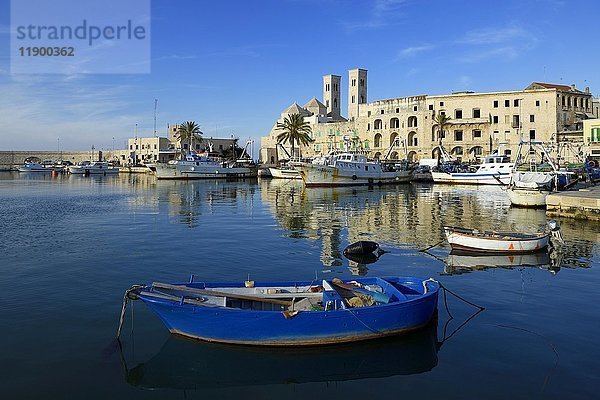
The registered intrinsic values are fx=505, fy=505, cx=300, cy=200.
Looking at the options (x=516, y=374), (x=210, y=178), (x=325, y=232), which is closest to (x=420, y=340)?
(x=516, y=374)

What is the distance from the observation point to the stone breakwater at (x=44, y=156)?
13725 centimetres

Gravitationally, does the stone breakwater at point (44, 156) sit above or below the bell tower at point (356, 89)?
below

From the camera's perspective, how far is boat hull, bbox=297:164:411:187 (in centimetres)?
5628

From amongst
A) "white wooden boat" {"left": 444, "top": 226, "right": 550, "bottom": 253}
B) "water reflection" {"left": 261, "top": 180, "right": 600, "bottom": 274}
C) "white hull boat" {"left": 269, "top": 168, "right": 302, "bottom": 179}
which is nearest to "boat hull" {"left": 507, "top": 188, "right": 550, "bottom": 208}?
"water reflection" {"left": 261, "top": 180, "right": 600, "bottom": 274}

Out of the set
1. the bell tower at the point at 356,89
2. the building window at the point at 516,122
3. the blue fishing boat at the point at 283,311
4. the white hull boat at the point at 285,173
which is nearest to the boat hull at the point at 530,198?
the blue fishing boat at the point at 283,311

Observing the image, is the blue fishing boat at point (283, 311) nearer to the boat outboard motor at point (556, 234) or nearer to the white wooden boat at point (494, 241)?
the white wooden boat at point (494, 241)

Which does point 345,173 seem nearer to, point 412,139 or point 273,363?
point 412,139

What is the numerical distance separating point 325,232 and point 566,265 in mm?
10177

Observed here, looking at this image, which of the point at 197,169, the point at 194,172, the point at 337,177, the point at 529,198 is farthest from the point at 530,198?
the point at 194,172

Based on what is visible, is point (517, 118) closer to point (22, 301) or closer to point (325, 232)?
point (325, 232)

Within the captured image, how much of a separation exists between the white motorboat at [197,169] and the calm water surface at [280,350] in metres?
51.7

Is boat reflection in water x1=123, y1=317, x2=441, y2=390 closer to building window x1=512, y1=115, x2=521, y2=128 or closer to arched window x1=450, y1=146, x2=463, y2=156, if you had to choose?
building window x1=512, y1=115, x2=521, y2=128

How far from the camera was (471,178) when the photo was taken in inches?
2298

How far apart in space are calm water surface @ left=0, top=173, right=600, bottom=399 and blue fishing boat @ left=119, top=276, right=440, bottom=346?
267mm
